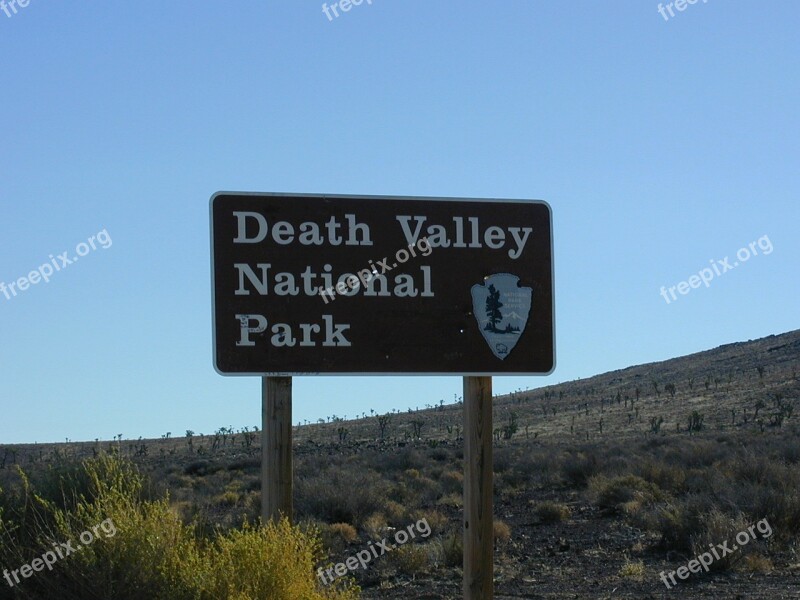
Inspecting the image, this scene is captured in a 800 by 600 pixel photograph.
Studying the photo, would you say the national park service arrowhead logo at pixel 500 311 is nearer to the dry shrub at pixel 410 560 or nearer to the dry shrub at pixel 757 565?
the dry shrub at pixel 410 560

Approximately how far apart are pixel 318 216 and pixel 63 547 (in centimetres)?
282

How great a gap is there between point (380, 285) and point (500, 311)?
0.83m

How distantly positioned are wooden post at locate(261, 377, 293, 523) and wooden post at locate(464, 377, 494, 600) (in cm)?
118

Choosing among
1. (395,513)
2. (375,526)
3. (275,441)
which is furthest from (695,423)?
(275,441)

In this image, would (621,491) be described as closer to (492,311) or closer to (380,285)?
(492,311)

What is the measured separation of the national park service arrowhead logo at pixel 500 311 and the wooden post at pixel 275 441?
136cm

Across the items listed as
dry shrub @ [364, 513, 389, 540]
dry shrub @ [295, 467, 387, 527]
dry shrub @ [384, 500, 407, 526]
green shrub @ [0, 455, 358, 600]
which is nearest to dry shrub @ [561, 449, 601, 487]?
dry shrub @ [384, 500, 407, 526]

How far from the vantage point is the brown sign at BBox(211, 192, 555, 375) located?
6.60 metres

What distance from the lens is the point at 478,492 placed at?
22.5 feet

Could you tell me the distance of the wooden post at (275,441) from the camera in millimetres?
6629

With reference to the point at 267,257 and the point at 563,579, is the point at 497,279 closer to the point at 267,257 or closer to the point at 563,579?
the point at 267,257

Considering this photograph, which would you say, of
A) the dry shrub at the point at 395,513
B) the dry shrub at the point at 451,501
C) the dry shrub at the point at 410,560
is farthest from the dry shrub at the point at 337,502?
the dry shrub at the point at 410,560

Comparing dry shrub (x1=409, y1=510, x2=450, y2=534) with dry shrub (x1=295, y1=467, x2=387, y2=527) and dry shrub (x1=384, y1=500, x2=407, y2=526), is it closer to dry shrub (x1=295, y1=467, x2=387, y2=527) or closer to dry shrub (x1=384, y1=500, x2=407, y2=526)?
dry shrub (x1=384, y1=500, x2=407, y2=526)

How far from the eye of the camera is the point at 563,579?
11961mm
